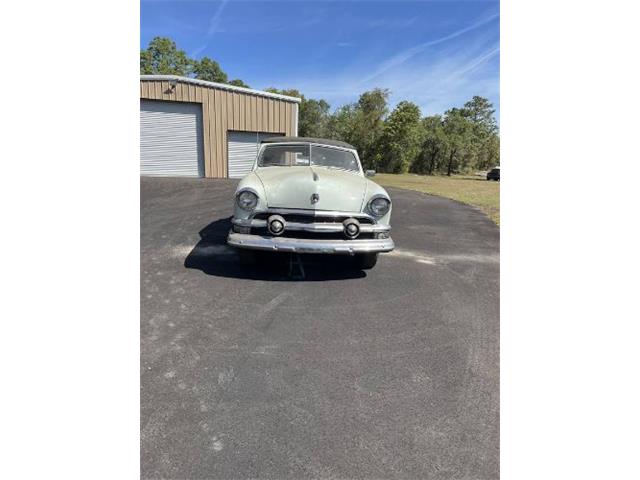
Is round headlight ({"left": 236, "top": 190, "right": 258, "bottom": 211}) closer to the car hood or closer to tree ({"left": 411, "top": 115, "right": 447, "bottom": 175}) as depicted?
the car hood

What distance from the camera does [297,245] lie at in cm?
341

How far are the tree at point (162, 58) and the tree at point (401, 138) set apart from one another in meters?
30.6

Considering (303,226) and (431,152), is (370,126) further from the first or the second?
(303,226)

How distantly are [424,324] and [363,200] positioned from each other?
1.52 meters

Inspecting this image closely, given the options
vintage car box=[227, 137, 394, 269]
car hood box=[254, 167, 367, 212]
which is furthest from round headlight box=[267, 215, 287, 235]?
car hood box=[254, 167, 367, 212]

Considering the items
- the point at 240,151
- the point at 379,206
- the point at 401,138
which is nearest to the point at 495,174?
the point at 401,138

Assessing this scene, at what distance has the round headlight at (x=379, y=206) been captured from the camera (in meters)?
3.77

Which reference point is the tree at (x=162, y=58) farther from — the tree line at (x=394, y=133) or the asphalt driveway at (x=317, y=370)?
the asphalt driveway at (x=317, y=370)

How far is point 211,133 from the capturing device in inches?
574

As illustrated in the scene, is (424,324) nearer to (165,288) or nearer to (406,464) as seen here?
(406,464)

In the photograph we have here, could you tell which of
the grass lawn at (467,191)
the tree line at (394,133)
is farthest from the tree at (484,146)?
the grass lawn at (467,191)

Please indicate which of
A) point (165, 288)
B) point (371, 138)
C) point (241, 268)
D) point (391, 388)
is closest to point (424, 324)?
point (391, 388)

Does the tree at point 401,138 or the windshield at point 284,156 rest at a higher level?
the tree at point 401,138

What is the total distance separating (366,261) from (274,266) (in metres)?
1.14
